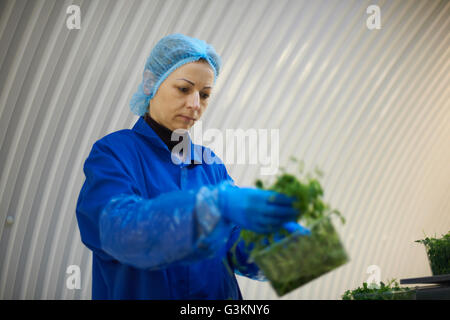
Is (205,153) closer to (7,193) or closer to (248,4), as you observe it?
(7,193)

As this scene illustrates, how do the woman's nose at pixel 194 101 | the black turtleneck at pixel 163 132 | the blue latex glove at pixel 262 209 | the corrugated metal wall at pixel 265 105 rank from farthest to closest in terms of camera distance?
1. the corrugated metal wall at pixel 265 105
2. the black turtleneck at pixel 163 132
3. the woman's nose at pixel 194 101
4. the blue latex glove at pixel 262 209

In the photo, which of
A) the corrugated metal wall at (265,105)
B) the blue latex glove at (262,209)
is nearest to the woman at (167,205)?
the blue latex glove at (262,209)

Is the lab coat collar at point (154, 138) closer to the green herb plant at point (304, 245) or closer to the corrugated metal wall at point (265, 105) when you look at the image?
the green herb plant at point (304, 245)

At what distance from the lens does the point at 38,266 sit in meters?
4.24

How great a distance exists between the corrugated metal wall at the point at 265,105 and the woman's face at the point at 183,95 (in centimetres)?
217

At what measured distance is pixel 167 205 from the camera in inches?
53.6

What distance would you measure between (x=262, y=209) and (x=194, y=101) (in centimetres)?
91

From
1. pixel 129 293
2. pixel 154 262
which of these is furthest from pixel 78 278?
pixel 154 262

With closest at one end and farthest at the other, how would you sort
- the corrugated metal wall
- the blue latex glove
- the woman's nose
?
the blue latex glove
the woman's nose
the corrugated metal wall

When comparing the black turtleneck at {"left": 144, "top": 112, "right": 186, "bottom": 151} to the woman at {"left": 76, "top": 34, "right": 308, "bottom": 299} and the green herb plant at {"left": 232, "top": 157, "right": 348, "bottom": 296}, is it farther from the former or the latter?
the green herb plant at {"left": 232, "top": 157, "right": 348, "bottom": 296}

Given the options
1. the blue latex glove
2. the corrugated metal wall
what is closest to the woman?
the blue latex glove

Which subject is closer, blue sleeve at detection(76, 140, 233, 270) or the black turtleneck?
blue sleeve at detection(76, 140, 233, 270)

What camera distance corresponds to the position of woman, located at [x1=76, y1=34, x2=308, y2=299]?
1319 mm

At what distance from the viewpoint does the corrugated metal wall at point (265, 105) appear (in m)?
3.83
